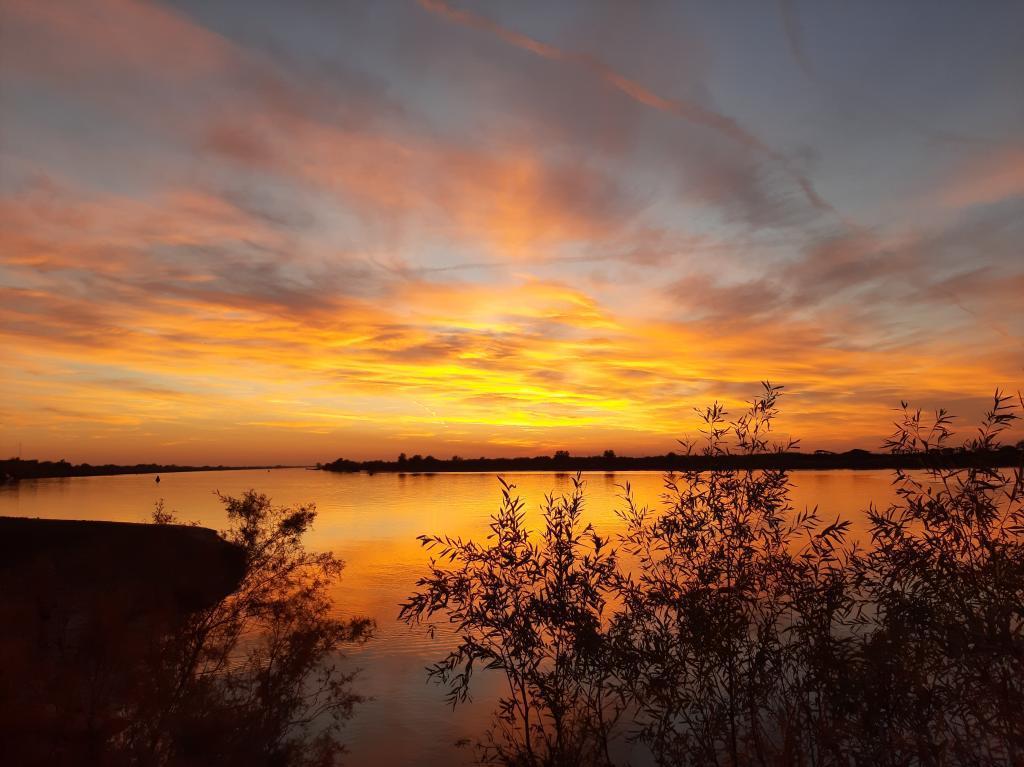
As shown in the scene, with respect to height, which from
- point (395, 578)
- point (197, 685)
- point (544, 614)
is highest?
point (544, 614)

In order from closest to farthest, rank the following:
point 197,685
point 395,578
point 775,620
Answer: point 775,620 < point 197,685 < point 395,578

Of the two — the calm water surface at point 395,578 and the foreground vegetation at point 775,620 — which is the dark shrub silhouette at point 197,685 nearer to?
the calm water surface at point 395,578

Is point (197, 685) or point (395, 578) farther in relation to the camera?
point (395, 578)

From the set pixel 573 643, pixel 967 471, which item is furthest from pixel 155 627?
pixel 967 471

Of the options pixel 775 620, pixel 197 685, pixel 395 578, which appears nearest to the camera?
pixel 775 620

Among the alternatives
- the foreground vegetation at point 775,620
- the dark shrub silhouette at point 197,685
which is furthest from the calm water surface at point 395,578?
the foreground vegetation at point 775,620

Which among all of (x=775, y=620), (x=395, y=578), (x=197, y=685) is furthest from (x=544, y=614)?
(x=395, y=578)

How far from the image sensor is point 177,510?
68.6m

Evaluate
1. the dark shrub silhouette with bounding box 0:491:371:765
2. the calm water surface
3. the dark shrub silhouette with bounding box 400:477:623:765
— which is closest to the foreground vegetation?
the dark shrub silhouette with bounding box 400:477:623:765

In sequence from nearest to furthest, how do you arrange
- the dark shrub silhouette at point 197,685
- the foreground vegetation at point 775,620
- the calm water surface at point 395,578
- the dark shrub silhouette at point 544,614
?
the dark shrub silhouette at point 197,685 < the foreground vegetation at point 775,620 < the dark shrub silhouette at point 544,614 < the calm water surface at point 395,578

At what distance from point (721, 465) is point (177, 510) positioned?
6949 centimetres

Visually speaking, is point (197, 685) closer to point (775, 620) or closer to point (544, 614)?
point (544, 614)

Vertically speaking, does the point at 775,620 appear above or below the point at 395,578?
above

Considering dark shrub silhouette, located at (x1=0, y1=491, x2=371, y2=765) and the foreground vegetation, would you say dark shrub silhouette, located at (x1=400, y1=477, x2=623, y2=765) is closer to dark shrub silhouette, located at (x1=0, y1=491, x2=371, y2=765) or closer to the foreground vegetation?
the foreground vegetation
